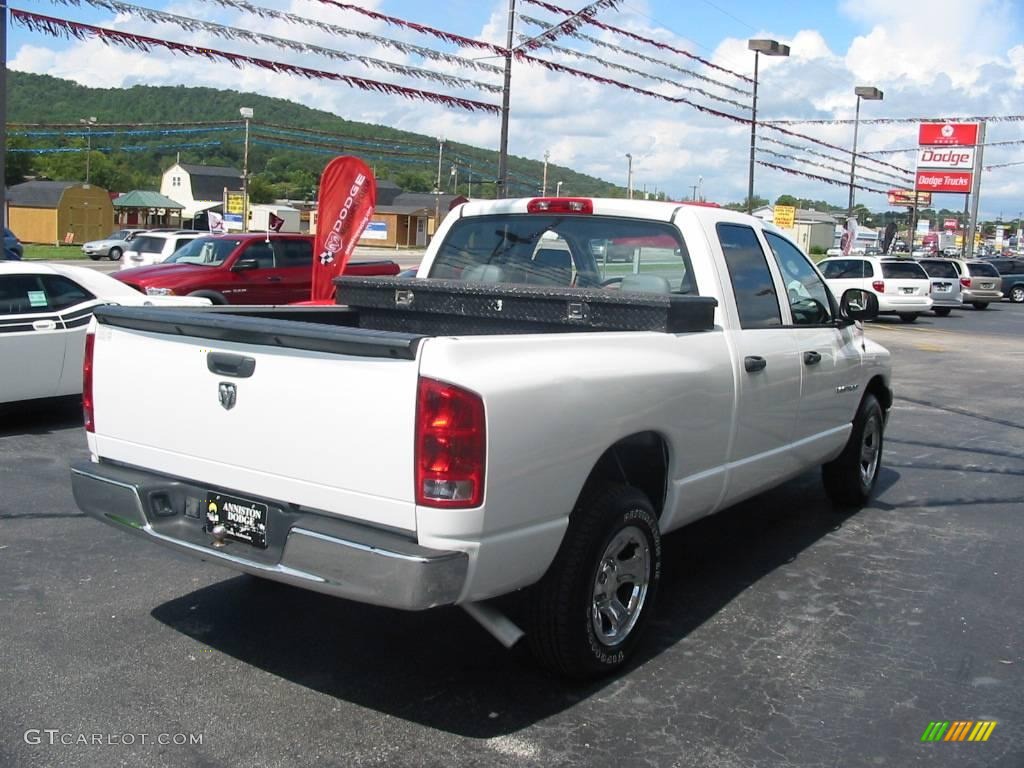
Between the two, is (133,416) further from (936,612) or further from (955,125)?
(955,125)

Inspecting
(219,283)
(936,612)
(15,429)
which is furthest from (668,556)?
(219,283)

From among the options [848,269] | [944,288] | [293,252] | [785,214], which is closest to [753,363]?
[293,252]

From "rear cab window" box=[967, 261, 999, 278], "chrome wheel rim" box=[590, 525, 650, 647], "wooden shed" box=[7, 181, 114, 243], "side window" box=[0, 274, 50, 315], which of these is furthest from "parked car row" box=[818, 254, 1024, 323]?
"wooden shed" box=[7, 181, 114, 243]

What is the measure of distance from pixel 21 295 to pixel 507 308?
5.62m

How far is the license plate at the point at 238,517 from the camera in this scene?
3699 mm

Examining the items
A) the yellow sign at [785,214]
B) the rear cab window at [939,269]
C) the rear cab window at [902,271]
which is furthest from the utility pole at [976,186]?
the rear cab window at [902,271]

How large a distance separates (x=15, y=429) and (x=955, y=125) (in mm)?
64109

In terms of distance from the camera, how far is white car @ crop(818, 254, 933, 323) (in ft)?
87.2

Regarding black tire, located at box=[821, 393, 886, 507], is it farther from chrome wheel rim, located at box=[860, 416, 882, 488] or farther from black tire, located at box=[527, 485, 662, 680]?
black tire, located at box=[527, 485, 662, 680]

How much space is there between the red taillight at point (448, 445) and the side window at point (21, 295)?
6635mm

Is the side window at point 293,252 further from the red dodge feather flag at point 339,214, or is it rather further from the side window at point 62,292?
the side window at point 62,292

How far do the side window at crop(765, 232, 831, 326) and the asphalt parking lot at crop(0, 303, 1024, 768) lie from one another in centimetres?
137

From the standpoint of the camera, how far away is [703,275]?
16.4 feet

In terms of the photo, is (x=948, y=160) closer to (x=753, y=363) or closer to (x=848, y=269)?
(x=848, y=269)
